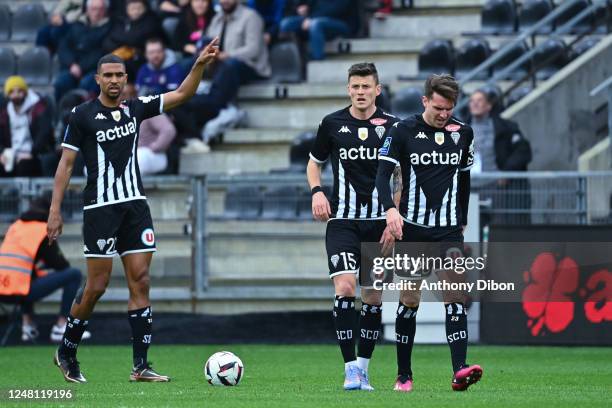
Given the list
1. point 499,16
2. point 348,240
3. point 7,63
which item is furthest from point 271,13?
point 348,240

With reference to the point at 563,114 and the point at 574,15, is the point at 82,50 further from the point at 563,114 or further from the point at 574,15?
the point at 563,114

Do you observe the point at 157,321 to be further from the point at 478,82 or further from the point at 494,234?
the point at 478,82

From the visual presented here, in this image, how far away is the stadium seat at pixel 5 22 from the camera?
2377cm

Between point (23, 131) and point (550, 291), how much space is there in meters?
7.69

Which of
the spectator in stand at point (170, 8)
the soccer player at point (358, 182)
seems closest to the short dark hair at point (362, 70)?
the soccer player at point (358, 182)

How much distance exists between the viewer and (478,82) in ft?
64.0

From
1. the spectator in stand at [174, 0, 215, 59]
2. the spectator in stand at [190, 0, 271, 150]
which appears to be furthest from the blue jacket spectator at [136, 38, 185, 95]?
the spectator in stand at [174, 0, 215, 59]

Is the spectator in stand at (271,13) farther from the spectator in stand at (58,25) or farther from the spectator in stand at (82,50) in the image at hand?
the spectator in stand at (58,25)

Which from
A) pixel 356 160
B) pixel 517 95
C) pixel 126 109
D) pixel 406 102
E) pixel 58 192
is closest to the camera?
pixel 356 160

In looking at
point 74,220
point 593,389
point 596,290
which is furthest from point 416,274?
point 74,220

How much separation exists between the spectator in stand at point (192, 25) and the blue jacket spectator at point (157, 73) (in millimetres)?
612

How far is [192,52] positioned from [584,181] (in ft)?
22.0

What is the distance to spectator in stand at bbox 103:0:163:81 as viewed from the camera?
67.3ft

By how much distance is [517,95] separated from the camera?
18.9m
